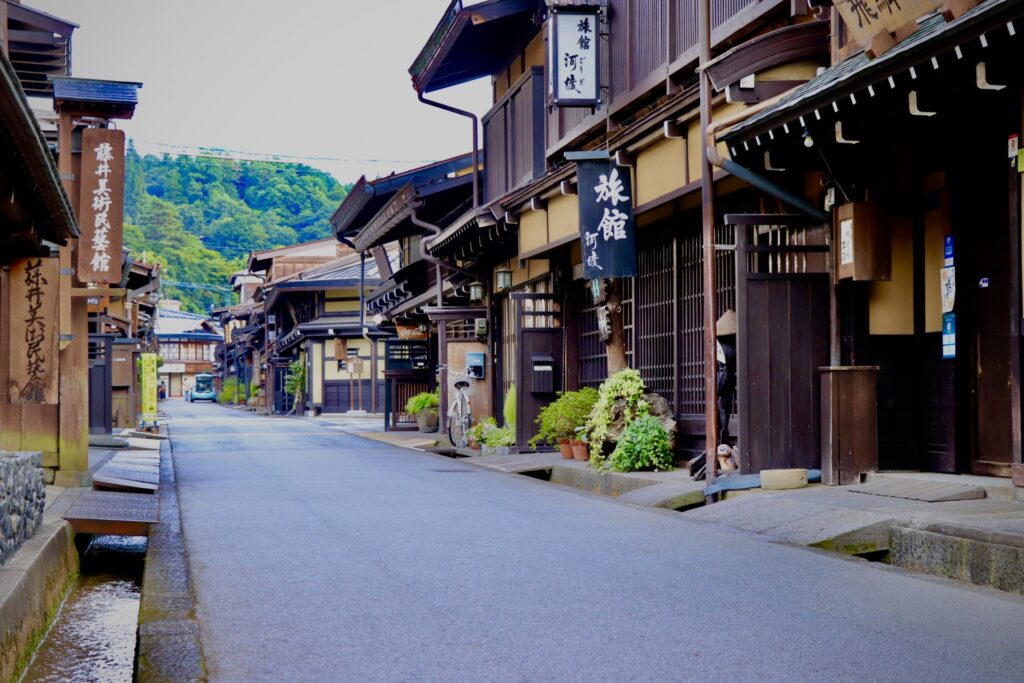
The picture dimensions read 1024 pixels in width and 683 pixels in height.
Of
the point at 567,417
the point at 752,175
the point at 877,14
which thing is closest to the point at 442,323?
the point at 567,417

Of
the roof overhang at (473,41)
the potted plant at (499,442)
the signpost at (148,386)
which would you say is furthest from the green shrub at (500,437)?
the signpost at (148,386)

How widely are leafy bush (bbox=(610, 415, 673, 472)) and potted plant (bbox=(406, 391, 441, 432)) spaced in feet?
63.3

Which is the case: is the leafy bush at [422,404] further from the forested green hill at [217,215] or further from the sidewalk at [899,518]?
the forested green hill at [217,215]

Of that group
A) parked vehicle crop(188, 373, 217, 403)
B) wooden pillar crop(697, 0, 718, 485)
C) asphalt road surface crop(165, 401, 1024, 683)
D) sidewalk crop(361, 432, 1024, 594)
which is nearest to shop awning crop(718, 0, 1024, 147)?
wooden pillar crop(697, 0, 718, 485)

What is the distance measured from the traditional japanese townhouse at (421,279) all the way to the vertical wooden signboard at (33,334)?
10.7m

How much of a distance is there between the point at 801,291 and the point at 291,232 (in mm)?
125898

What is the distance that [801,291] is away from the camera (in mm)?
13164

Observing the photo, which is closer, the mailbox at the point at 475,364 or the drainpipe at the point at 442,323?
the mailbox at the point at 475,364

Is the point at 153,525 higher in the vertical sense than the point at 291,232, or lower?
lower

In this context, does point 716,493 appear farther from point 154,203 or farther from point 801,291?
point 154,203

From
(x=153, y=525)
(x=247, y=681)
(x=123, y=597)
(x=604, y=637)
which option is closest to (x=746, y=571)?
(x=604, y=637)

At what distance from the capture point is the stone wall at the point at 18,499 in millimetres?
7719

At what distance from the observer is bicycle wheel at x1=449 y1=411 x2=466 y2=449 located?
2722 centimetres

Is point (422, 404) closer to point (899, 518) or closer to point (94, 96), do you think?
point (94, 96)
